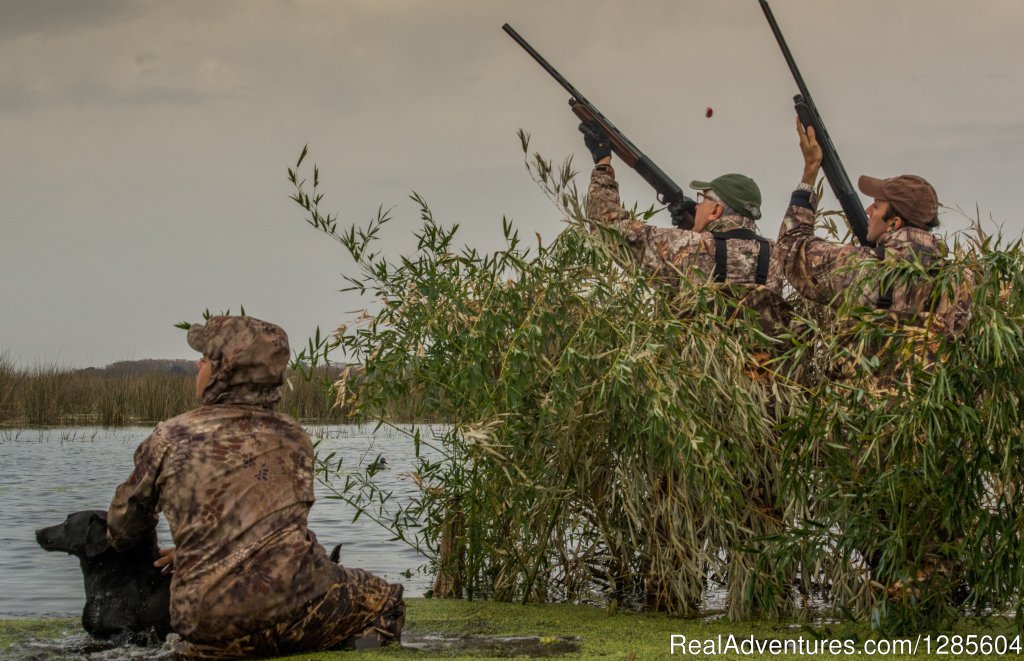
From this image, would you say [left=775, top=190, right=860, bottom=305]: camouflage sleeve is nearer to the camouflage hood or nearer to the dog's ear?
the camouflage hood

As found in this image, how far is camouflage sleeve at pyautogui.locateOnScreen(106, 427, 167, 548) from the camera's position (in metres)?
4.77

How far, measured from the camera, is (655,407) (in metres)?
5.57

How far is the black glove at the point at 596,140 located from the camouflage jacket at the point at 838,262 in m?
1.28

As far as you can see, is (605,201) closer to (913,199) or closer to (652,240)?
(652,240)

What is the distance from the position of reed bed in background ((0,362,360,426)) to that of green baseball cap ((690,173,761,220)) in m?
15.5

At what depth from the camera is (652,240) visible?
6672mm

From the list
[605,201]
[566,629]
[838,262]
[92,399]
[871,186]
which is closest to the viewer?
[566,629]

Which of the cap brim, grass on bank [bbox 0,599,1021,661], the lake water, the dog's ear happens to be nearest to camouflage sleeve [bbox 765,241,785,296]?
the cap brim

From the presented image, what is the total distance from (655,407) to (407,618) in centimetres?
183

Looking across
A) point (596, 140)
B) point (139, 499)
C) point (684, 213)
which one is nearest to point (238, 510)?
point (139, 499)

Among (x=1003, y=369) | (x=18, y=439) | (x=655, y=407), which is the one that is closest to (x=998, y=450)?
(x=1003, y=369)

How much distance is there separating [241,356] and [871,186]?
3838mm

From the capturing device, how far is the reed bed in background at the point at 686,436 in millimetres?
5145

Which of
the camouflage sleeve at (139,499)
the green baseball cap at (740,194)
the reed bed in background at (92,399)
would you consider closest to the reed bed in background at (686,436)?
the green baseball cap at (740,194)
